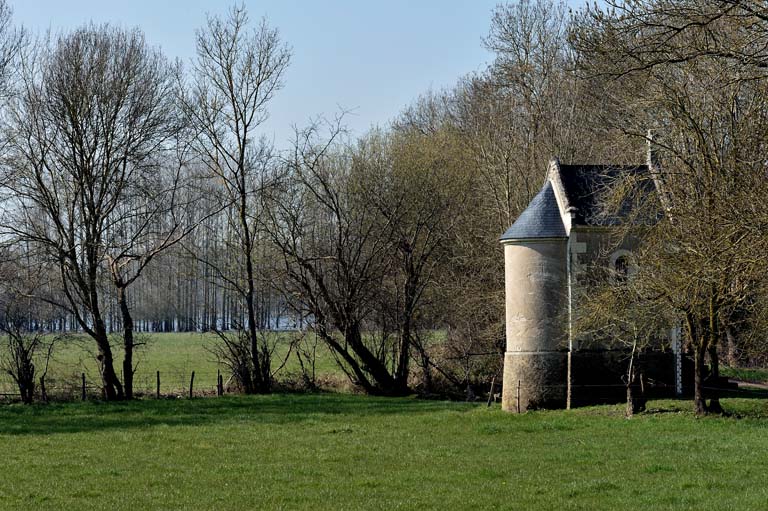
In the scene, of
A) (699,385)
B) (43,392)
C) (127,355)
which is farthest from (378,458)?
(127,355)

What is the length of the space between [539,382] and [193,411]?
9.22m

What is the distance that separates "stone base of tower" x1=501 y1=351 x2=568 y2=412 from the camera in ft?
84.2

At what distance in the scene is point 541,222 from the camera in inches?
1047

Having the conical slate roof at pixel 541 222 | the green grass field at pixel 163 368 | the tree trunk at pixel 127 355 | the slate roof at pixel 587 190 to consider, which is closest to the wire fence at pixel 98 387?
the green grass field at pixel 163 368

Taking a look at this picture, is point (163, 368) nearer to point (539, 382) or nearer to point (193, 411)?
point (193, 411)

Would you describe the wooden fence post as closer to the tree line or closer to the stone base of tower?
the tree line

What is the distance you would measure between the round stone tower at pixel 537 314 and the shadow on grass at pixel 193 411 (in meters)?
2.20

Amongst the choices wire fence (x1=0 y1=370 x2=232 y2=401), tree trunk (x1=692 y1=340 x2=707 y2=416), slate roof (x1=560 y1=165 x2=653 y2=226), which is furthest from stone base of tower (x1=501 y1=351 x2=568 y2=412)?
wire fence (x1=0 y1=370 x2=232 y2=401)

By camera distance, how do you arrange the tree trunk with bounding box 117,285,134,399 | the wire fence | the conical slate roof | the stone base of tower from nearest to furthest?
the stone base of tower
the conical slate roof
the wire fence
the tree trunk with bounding box 117,285,134,399

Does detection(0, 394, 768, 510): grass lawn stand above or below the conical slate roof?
below

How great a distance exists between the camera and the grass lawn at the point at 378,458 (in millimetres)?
12688

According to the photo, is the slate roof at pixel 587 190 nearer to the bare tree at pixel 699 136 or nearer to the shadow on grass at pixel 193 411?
the bare tree at pixel 699 136

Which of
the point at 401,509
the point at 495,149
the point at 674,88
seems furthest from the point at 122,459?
the point at 495,149

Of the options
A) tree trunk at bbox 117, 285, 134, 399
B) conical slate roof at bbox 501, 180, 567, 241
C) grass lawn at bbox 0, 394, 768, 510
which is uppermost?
conical slate roof at bbox 501, 180, 567, 241
